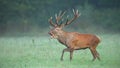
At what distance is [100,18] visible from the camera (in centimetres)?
684

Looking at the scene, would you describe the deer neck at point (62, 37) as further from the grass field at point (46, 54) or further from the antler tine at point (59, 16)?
the antler tine at point (59, 16)

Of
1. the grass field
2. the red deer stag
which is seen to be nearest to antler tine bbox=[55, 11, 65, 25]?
the red deer stag

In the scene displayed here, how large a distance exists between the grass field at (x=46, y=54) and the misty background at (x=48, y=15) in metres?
0.12

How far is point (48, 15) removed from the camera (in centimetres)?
681

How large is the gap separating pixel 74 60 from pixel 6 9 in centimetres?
119

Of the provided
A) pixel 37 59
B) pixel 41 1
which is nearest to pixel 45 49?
pixel 37 59

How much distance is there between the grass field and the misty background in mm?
118

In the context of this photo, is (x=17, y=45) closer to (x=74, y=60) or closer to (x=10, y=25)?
(x=10, y=25)

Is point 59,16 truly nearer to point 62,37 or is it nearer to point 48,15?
point 48,15

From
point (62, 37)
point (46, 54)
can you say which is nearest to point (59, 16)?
point (62, 37)

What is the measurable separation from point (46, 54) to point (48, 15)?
1.78 ft

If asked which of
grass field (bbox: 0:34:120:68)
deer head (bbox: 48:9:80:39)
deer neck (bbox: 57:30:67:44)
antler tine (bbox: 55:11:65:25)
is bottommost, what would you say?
grass field (bbox: 0:34:120:68)

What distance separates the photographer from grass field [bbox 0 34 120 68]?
21.3ft

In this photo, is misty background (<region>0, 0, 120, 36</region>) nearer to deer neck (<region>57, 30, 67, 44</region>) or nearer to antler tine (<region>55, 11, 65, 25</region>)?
antler tine (<region>55, 11, 65, 25</region>)
